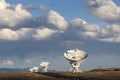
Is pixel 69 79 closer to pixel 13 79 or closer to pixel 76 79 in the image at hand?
pixel 76 79

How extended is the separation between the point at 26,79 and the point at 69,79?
2023cm

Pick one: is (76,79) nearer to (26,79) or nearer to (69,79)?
(69,79)

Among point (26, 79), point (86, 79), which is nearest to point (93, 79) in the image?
point (86, 79)

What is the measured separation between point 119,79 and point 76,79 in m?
20.0

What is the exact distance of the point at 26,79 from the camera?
174 m

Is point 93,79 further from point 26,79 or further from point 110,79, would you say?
point 26,79

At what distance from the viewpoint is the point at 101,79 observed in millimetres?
176375

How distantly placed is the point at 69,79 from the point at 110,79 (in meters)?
18.9

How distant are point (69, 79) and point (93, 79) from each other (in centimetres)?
1096

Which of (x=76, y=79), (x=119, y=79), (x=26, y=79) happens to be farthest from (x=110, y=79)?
(x=26, y=79)

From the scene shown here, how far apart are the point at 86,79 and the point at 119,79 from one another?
1558cm

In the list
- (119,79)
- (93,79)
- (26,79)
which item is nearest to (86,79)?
(93,79)

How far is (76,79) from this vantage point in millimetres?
180125

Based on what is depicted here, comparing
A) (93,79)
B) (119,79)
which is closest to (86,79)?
(93,79)
